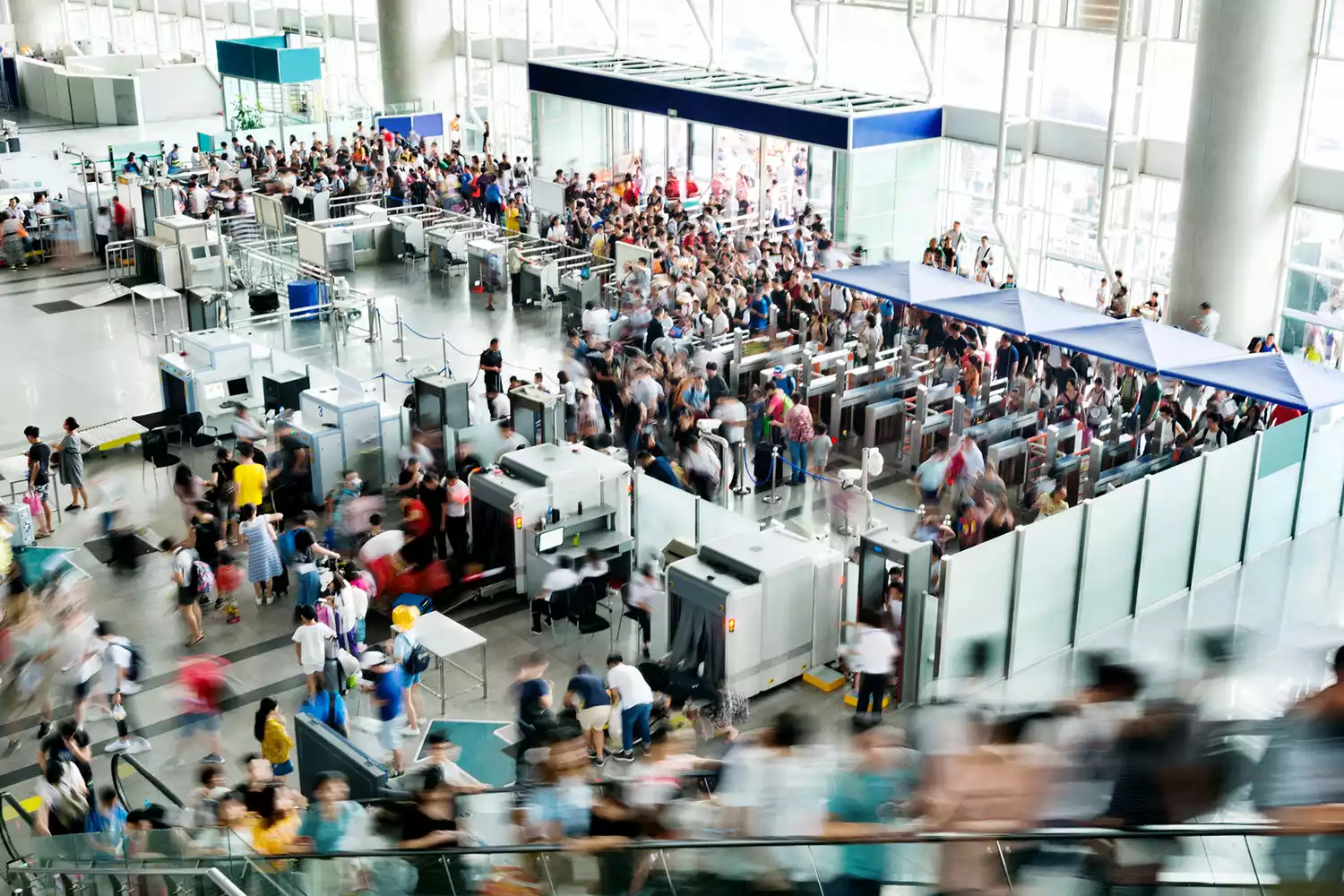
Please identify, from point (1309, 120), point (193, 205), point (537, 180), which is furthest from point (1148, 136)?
point (193, 205)

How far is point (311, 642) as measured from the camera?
40.5 ft

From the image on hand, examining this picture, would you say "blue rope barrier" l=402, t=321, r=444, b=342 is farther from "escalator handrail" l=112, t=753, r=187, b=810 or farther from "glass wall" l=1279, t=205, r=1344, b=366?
"glass wall" l=1279, t=205, r=1344, b=366

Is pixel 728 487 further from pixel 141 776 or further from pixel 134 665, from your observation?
pixel 141 776

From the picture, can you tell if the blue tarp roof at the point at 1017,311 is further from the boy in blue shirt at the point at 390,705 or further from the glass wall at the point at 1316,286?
the boy in blue shirt at the point at 390,705

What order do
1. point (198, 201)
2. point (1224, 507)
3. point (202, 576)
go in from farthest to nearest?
point (198, 201), point (1224, 507), point (202, 576)

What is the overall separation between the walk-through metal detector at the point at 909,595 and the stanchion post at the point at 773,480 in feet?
15.1

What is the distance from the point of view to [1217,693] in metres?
11.1

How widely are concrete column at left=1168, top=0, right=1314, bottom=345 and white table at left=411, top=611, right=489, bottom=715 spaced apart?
543 inches

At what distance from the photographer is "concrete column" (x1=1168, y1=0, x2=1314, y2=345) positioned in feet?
67.1

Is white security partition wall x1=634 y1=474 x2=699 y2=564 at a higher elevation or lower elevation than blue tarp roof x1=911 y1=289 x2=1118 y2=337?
lower

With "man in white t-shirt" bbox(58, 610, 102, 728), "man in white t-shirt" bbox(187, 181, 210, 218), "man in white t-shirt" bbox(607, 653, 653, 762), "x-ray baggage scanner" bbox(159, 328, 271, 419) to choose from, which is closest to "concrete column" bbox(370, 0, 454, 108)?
"man in white t-shirt" bbox(187, 181, 210, 218)

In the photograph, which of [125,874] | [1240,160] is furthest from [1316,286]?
[125,874]

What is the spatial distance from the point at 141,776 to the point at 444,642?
2837 millimetres

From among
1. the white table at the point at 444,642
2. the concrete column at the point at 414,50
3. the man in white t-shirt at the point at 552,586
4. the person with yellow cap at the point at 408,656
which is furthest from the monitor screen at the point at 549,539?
the concrete column at the point at 414,50
